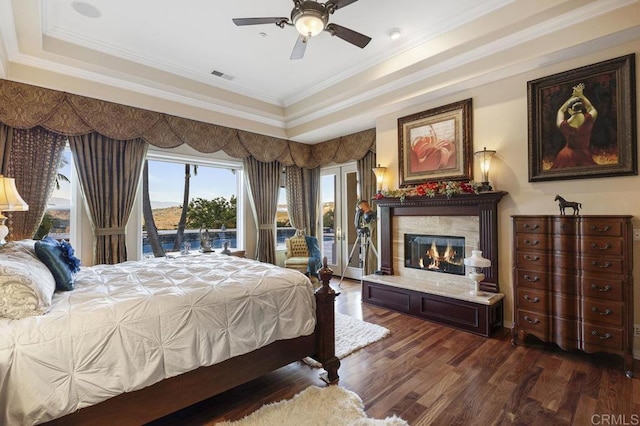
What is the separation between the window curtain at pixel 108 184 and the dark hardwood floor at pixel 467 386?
2.96 m

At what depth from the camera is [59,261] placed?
2.16 meters

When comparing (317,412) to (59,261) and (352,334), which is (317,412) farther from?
(59,261)

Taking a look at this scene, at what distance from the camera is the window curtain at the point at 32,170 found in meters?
3.54

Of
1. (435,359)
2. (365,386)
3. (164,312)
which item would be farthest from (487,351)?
(164,312)

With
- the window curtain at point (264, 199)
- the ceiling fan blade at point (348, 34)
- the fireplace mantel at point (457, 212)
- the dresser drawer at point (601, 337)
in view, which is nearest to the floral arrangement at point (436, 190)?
the fireplace mantel at point (457, 212)

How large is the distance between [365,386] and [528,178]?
2.82 metres

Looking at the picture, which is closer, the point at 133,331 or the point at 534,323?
the point at 133,331

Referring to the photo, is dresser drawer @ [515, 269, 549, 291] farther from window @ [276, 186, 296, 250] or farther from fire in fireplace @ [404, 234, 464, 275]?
window @ [276, 186, 296, 250]

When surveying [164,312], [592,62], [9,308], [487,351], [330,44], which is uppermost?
[330,44]

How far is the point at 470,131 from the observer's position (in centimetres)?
386

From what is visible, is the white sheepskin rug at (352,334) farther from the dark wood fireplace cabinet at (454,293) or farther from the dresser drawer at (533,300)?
the dresser drawer at (533,300)

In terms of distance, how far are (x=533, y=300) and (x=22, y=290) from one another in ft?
13.0

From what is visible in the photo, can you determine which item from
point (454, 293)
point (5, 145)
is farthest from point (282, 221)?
point (5, 145)

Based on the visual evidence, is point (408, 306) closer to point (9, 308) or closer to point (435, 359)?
point (435, 359)
